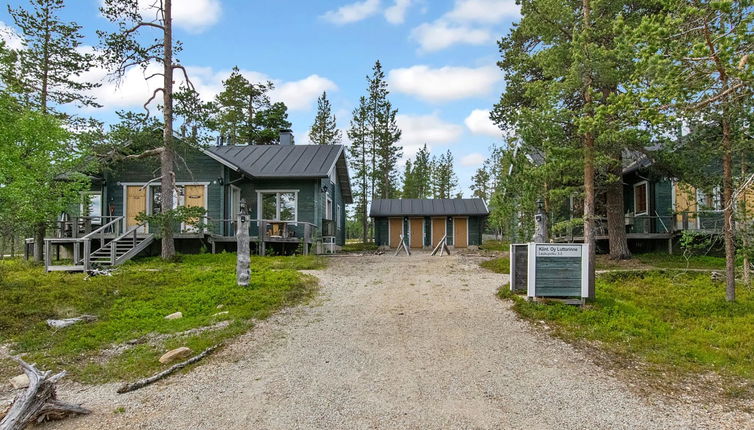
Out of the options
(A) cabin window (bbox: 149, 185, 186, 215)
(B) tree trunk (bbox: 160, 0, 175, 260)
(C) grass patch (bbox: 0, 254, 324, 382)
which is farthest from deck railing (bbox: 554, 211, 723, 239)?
(A) cabin window (bbox: 149, 185, 186, 215)

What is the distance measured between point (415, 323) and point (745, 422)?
401cm

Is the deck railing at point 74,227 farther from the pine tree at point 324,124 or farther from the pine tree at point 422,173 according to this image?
the pine tree at point 422,173

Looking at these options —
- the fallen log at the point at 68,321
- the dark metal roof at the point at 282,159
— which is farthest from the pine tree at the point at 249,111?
the fallen log at the point at 68,321

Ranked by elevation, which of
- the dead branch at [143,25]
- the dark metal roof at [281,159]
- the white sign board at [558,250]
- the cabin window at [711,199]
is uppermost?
the dead branch at [143,25]

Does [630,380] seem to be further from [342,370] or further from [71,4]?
[71,4]

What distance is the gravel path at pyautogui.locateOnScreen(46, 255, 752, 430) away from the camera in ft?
11.9

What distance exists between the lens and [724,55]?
5199 millimetres

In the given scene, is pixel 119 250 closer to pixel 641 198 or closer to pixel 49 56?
pixel 49 56

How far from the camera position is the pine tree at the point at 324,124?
35.7m

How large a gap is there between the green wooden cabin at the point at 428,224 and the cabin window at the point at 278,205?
25.1ft

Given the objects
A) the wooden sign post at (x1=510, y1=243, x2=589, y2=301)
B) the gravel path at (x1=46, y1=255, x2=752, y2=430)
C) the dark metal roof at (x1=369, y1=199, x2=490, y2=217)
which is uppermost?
the dark metal roof at (x1=369, y1=199, x2=490, y2=217)

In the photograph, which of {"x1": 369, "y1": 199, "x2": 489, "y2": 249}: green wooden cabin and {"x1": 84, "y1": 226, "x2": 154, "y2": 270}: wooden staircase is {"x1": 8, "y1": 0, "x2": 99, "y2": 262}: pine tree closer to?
{"x1": 84, "y1": 226, "x2": 154, "y2": 270}: wooden staircase

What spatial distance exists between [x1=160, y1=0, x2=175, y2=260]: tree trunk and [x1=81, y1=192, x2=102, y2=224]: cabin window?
14.6 feet

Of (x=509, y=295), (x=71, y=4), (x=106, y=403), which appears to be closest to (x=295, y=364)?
(x=106, y=403)
